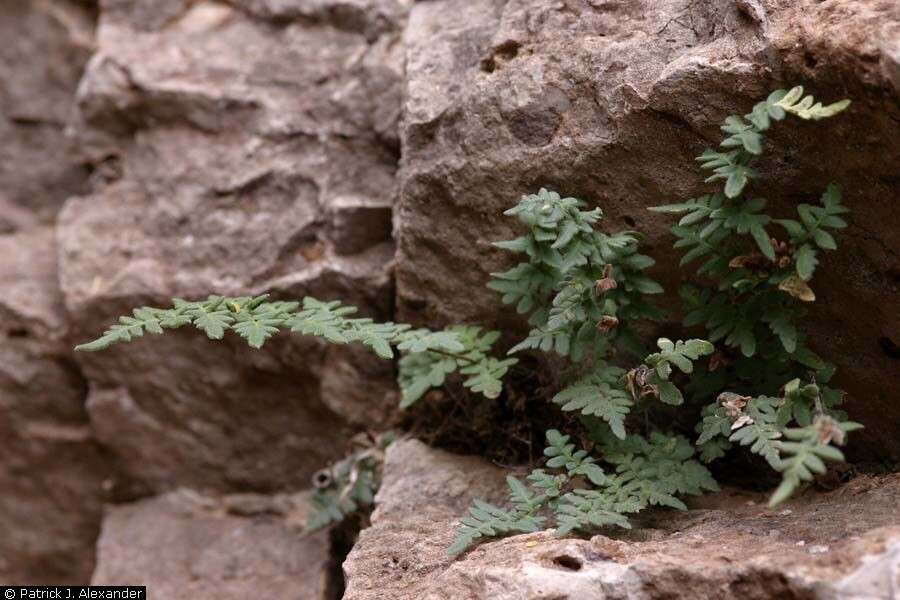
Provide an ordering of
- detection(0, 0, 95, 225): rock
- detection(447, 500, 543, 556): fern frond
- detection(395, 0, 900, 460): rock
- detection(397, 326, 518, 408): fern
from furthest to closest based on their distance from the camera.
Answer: detection(0, 0, 95, 225): rock, detection(397, 326, 518, 408): fern, detection(447, 500, 543, 556): fern frond, detection(395, 0, 900, 460): rock

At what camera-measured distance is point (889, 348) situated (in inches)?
93.6

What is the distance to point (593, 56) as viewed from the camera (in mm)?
2545

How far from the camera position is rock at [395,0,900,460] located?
7.12 ft

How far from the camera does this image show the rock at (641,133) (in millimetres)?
2170

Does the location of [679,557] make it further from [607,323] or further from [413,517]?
[413,517]

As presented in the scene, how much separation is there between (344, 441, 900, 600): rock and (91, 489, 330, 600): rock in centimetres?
66

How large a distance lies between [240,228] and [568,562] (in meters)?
1.75

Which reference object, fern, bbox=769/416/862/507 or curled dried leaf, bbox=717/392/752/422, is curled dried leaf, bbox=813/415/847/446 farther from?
curled dried leaf, bbox=717/392/752/422

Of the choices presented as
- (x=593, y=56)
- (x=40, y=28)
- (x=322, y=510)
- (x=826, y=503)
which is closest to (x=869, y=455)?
(x=826, y=503)

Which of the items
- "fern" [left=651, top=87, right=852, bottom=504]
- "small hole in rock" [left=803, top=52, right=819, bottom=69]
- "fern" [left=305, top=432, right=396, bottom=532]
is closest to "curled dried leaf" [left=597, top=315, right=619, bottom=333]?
"fern" [left=651, top=87, right=852, bottom=504]

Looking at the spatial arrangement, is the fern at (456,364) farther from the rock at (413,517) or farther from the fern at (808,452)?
the fern at (808,452)

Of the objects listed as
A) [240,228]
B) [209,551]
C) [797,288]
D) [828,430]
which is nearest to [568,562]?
[828,430]

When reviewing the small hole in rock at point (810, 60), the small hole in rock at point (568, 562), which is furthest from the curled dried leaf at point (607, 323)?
the small hole in rock at point (810, 60)

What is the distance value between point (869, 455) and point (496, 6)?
159cm
